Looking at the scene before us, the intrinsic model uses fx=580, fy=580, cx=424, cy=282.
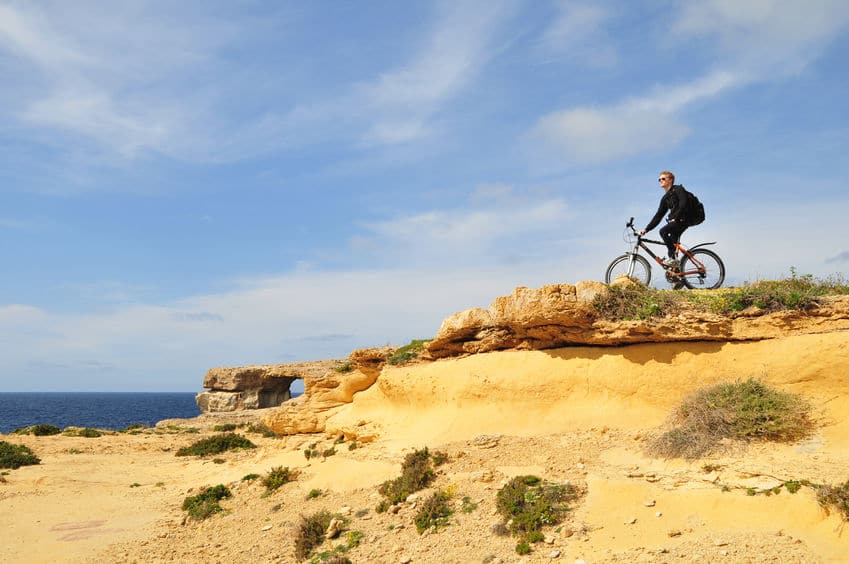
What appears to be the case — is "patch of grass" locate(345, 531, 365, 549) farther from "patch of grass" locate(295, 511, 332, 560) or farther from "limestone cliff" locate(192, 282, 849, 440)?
"limestone cliff" locate(192, 282, 849, 440)

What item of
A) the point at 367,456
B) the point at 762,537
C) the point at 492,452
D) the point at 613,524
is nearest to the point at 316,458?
the point at 367,456

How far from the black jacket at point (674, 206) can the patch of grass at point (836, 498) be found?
620 centimetres

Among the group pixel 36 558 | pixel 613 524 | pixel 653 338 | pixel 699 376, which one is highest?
pixel 653 338

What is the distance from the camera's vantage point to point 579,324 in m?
11.9

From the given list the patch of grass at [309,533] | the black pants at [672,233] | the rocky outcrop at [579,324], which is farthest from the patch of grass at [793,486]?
the patch of grass at [309,533]

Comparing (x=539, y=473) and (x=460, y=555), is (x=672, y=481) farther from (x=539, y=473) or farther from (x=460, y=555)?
(x=460, y=555)

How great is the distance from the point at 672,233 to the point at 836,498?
654 centimetres

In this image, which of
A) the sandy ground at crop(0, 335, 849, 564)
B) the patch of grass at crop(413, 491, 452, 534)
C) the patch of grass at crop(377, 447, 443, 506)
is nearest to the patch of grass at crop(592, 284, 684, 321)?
the sandy ground at crop(0, 335, 849, 564)

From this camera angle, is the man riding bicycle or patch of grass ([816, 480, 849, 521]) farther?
the man riding bicycle

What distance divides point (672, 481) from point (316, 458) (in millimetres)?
8760

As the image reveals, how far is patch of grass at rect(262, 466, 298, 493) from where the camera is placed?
1356 centimetres

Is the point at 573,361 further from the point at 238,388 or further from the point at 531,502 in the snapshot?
the point at 238,388

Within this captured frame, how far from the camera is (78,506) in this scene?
14.7m

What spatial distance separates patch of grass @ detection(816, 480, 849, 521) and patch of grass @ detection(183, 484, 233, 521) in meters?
11.5
